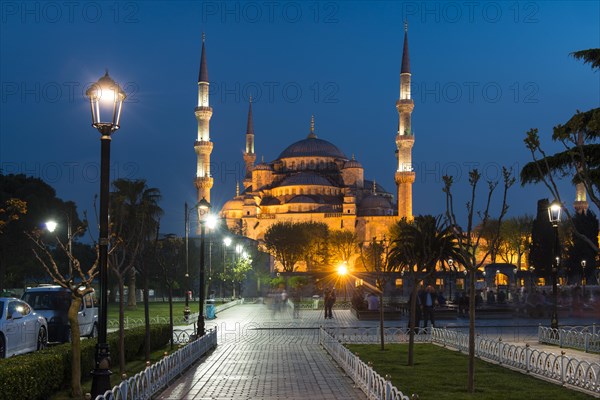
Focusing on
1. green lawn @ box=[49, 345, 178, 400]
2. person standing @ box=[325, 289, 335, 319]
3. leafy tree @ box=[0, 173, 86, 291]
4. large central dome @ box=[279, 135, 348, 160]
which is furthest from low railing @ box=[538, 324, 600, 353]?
large central dome @ box=[279, 135, 348, 160]

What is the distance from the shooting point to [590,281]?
6350cm

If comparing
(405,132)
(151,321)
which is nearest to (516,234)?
(405,132)

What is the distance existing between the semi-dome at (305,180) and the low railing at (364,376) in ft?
271

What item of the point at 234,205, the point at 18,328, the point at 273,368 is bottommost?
the point at 273,368

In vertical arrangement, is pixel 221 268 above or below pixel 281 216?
below

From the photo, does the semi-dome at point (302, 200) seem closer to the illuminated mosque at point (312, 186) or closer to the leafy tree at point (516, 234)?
the illuminated mosque at point (312, 186)

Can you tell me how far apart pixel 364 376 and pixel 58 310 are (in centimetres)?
834

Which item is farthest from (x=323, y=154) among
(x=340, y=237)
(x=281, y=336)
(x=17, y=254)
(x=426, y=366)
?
(x=426, y=366)

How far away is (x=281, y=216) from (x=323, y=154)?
18.3 m

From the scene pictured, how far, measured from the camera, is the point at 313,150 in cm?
10906

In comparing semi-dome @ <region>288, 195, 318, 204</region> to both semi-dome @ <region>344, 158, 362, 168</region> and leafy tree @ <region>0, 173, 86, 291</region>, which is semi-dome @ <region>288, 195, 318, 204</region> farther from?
leafy tree @ <region>0, 173, 86, 291</region>

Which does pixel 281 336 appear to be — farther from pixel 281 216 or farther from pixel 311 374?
pixel 281 216

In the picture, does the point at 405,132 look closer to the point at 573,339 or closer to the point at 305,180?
the point at 305,180

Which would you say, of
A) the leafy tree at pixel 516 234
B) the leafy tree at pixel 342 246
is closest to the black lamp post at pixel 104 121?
the leafy tree at pixel 342 246
